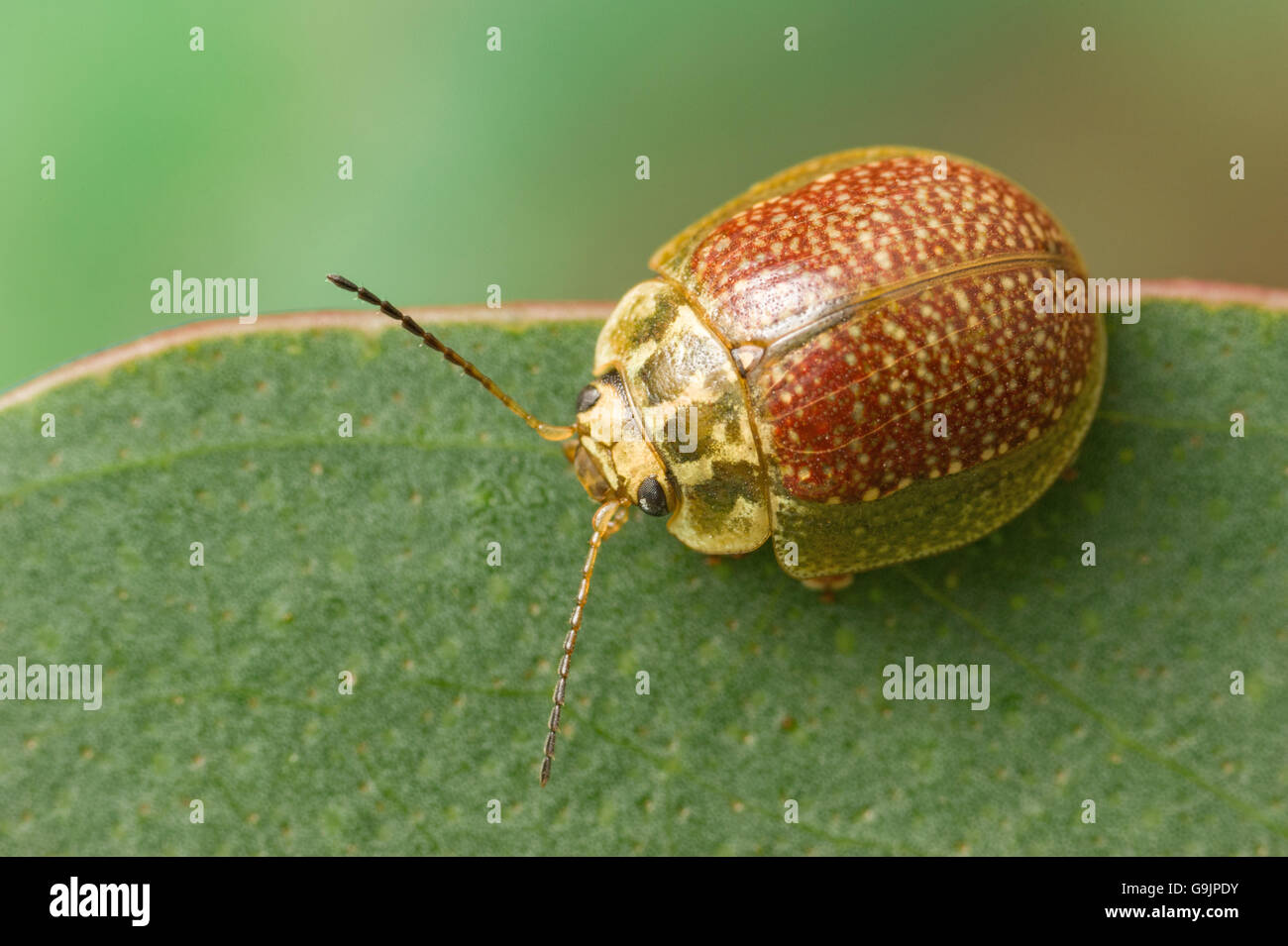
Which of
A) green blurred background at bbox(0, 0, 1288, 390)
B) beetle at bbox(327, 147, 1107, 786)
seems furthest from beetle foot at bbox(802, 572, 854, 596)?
green blurred background at bbox(0, 0, 1288, 390)

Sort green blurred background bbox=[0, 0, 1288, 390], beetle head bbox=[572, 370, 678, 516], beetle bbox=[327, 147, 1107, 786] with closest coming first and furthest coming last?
beetle bbox=[327, 147, 1107, 786], beetle head bbox=[572, 370, 678, 516], green blurred background bbox=[0, 0, 1288, 390]

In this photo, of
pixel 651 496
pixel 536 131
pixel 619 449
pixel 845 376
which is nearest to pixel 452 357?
pixel 619 449

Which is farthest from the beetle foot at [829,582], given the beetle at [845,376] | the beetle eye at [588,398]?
the beetle eye at [588,398]

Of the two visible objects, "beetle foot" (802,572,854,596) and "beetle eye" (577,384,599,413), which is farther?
"beetle foot" (802,572,854,596)

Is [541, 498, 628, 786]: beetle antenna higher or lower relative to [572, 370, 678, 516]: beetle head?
lower

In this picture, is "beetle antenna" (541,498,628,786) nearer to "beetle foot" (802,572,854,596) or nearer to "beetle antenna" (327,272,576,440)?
"beetle antenna" (327,272,576,440)
